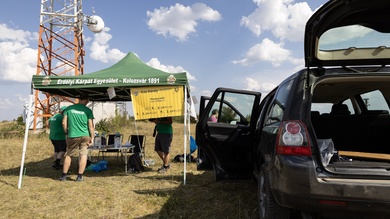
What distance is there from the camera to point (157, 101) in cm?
608

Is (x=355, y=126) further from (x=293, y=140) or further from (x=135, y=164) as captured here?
(x=135, y=164)

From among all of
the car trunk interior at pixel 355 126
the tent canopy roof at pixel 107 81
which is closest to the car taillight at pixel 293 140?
the car trunk interior at pixel 355 126

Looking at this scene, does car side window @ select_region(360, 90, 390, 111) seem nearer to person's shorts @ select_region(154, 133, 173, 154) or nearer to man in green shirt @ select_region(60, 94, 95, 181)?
person's shorts @ select_region(154, 133, 173, 154)

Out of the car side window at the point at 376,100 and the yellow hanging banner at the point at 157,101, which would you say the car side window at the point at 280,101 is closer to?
the car side window at the point at 376,100

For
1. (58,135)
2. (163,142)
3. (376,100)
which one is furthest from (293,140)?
(58,135)

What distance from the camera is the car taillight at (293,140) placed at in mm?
2303

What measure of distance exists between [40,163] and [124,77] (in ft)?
15.0

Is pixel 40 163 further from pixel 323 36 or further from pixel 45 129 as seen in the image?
pixel 45 129

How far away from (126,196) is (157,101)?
78.5 inches

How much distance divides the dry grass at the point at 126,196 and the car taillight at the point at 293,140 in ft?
6.11

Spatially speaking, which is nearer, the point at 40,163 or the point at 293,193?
the point at 293,193

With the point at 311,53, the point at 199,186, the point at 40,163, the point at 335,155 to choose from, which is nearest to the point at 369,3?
the point at 311,53

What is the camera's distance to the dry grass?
13.6 feet

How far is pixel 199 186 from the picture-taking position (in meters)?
5.52
